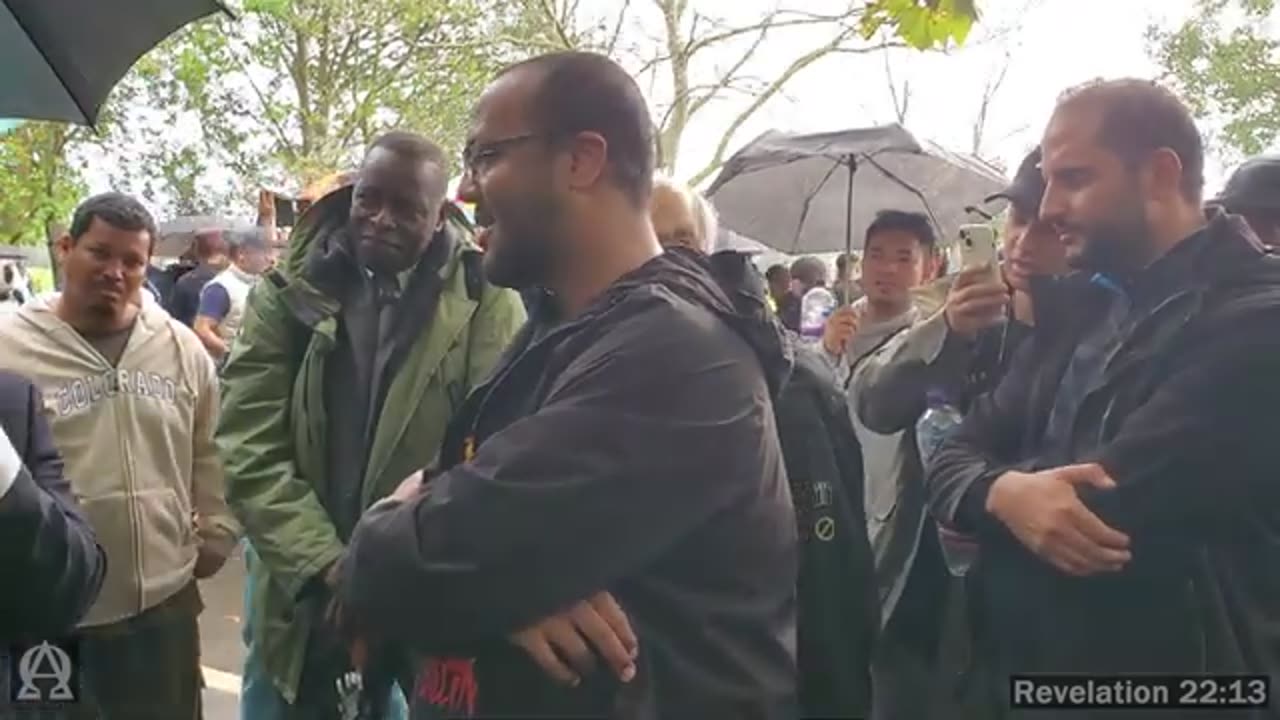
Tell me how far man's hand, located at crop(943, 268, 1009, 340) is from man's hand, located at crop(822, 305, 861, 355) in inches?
15.6

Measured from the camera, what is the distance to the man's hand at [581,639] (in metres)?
1.34

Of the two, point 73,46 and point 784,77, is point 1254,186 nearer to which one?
point 784,77

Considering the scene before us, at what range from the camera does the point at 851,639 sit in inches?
76.1

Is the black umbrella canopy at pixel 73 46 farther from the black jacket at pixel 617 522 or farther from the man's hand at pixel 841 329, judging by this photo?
the man's hand at pixel 841 329

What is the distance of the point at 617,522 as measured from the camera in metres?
1.28

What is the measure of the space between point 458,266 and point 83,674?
1.27m

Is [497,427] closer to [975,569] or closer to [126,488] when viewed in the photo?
[975,569]

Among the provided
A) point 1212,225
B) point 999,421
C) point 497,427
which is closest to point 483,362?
point 497,427

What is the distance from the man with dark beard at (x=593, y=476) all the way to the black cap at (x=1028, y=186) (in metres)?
0.51

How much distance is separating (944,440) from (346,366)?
97 cm

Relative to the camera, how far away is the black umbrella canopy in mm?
2029

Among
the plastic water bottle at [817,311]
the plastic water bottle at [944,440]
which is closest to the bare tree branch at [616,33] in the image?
the plastic water bottle at [944,440]

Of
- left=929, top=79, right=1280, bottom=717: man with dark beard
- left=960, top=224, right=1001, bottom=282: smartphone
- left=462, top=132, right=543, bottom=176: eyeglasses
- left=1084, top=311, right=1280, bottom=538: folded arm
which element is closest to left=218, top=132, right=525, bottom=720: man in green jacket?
left=462, top=132, right=543, bottom=176: eyeglasses

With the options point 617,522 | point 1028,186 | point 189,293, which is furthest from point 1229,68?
point 189,293
